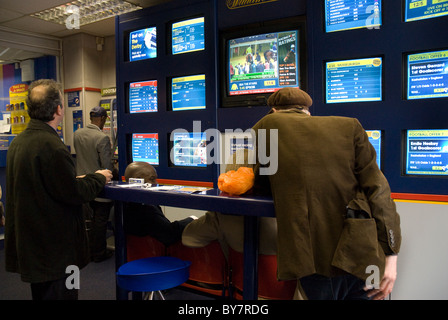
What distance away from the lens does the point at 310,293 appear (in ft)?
5.07

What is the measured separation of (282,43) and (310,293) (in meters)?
2.05

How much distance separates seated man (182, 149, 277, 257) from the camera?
171 cm

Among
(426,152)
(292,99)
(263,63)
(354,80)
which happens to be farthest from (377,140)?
(292,99)

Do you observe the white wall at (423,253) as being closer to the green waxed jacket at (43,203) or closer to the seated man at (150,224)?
the seated man at (150,224)

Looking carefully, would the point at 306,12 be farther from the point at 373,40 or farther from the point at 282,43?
the point at 373,40

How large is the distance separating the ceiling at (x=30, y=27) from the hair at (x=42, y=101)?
2.85m

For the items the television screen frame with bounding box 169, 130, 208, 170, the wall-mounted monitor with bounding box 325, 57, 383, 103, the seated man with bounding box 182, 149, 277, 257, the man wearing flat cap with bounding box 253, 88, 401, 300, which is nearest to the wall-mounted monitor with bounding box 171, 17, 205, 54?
the television screen frame with bounding box 169, 130, 208, 170

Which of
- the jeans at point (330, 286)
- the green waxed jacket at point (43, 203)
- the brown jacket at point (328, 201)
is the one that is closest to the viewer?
the brown jacket at point (328, 201)

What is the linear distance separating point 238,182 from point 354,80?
4.96 ft

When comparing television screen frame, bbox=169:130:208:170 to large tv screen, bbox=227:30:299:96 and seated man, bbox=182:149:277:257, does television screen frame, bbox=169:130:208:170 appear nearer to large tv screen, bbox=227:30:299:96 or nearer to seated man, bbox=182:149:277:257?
large tv screen, bbox=227:30:299:96

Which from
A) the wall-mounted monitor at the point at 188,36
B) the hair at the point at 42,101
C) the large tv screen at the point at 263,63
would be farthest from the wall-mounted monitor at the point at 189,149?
the hair at the point at 42,101

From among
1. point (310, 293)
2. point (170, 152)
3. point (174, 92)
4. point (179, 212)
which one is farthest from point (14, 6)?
point (310, 293)

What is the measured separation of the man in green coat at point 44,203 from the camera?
191cm

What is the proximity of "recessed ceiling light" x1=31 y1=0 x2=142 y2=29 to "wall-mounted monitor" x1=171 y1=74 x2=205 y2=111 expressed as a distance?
5.45 feet
